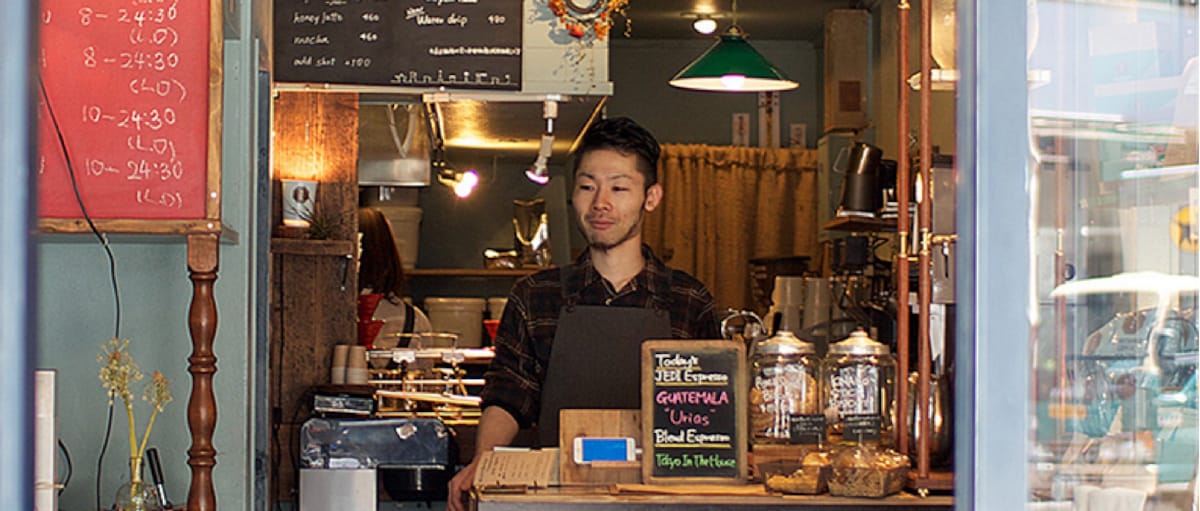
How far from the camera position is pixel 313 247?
17.3 ft

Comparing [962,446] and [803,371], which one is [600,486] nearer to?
[803,371]

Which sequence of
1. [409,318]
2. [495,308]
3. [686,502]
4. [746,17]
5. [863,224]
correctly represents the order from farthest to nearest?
[746,17]
[495,308]
[409,318]
[863,224]
[686,502]

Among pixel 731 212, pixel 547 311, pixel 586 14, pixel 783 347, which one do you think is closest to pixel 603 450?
pixel 783 347

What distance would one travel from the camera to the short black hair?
155 inches

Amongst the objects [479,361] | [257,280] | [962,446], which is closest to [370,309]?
[479,361]

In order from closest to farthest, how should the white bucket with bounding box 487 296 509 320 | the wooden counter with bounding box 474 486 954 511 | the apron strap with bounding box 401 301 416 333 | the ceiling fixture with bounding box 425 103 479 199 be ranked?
the wooden counter with bounding box 474 486 954 511 < the ceiling fixture with bounding box 425 103 479 199 < the apron strap with bounding box 401 301 416 333 < the white bucket with bounding box 487 296 509 320

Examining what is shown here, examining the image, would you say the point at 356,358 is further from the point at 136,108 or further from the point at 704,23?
the point at 704,23

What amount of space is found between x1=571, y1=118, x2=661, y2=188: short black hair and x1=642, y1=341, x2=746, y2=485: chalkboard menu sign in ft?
3.94

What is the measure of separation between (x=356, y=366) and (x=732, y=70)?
74.8 inches

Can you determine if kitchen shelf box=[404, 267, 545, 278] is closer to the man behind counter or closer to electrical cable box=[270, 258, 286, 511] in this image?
electrical cable box=[270, 258, 286, 511]

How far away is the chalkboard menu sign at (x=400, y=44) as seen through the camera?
14.7ft

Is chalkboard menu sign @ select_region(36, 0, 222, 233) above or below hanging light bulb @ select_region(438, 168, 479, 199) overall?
below

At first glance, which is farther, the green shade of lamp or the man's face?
the green shade of lamp

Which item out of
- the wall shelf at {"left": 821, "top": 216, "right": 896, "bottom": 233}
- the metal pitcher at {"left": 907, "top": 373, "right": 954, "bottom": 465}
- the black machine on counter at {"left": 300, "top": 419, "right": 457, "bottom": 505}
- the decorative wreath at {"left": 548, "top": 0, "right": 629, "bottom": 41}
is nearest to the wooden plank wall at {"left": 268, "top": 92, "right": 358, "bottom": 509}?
the black machine on counter at {"left": 300, "top": 419, "right": 457, "bottom": 505}
